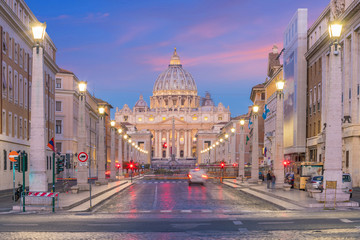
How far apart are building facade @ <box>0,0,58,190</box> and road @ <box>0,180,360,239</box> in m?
25.4

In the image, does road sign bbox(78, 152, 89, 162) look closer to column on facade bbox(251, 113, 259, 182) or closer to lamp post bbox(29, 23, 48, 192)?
lamp post bbox(29, 23, 48, 192)

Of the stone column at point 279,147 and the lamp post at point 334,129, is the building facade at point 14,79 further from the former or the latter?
the lamp post at point 334,129

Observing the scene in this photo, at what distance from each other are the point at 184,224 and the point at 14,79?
37.4 metres

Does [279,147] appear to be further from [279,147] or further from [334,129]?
[334,129]

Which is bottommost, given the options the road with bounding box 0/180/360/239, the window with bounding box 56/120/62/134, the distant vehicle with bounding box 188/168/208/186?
the distant vehicle with bounding box 188/168/208/186

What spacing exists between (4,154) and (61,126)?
39521mm

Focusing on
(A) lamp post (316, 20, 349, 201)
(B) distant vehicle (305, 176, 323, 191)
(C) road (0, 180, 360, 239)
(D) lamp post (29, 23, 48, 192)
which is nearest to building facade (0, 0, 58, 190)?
(D) lamp post (29, 23, 48, 192)

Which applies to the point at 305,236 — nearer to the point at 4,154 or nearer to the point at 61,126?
the point at 4,154

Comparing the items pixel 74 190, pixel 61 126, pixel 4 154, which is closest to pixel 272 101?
pixel 61 126

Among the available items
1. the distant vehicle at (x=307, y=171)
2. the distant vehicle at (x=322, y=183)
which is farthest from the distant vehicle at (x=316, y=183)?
the distant vehicle at (x=307, y=171)

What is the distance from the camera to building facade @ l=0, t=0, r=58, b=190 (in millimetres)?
49125

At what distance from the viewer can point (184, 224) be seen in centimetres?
1975

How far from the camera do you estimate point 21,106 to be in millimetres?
57062

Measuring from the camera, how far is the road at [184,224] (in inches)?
654
